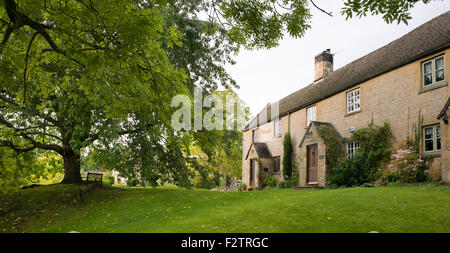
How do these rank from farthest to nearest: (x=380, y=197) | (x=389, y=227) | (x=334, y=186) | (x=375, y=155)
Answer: (x=334, y=186)
(x=375, y=155)
(x=380, y=197)
(x=389, y=227)

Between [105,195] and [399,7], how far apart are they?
56.9ft

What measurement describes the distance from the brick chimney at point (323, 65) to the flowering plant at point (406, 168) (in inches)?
493

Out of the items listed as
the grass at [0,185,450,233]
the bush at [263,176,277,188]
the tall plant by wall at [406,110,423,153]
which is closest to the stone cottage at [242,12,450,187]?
the tall plant by wall at [406,110,423,153]

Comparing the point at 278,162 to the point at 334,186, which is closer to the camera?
the point at 334,186

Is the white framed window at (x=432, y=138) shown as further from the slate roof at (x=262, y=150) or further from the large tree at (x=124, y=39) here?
the slate roof at (x=262, y=150)

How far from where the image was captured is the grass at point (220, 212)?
9.03 metres

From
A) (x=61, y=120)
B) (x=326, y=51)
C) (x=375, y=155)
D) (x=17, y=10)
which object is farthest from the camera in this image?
(x=326, y=51)

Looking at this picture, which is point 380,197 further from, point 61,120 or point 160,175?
point 61,120

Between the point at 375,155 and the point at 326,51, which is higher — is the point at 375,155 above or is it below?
below

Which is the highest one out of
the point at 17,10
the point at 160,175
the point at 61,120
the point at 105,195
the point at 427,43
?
the point at 427,43

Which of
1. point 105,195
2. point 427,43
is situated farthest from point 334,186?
point 105,195

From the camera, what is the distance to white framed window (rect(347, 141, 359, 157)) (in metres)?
20.2

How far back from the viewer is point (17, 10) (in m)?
5.71

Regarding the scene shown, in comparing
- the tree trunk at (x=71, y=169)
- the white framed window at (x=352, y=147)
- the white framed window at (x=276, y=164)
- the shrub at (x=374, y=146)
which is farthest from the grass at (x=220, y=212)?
the white framed window at (x=276, y=164)
